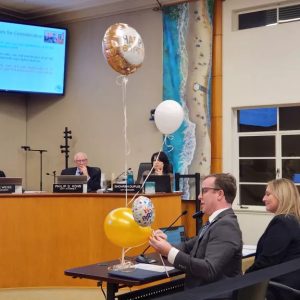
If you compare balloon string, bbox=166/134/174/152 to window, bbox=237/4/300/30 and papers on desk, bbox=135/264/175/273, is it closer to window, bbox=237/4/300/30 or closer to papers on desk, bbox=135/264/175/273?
window, bbox=237/4/300/30

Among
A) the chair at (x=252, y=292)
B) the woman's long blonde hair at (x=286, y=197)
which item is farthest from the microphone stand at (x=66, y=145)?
the chair at (x=252, y=292)

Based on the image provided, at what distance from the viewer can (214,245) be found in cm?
267

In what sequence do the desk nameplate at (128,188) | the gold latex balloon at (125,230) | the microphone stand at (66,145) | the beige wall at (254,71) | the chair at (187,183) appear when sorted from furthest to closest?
the microphone stand at (66,145) < the chair at (187,183) < the beige wall at (254,71) < the desk nameplate at (128,188) < the gold latex balloon at (125,230)

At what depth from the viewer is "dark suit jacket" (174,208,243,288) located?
261 centimetres

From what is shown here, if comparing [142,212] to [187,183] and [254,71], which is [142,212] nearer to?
[187,183]

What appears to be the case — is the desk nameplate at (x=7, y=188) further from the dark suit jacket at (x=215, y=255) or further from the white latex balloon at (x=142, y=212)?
the dark suit jacket at (x=215, y=255)

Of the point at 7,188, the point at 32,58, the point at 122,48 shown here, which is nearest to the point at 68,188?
the point at 7,188

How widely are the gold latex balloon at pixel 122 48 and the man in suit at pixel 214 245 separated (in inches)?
69.9

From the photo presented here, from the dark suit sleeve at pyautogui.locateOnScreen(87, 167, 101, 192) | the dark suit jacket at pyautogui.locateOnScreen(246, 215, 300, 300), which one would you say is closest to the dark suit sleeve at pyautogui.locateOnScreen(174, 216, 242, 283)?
the dark suit jacket at pyautogui.locateOnScreen(246, 215, 300, 300)

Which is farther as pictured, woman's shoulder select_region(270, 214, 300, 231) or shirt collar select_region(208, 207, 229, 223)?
woman's shoulder select_region(270, 214, 300, 231)

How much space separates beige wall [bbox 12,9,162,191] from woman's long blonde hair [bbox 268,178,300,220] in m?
4.97

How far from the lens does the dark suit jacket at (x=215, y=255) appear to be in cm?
261

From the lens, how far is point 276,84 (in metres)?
7.33

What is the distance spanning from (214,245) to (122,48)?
2.16 m
